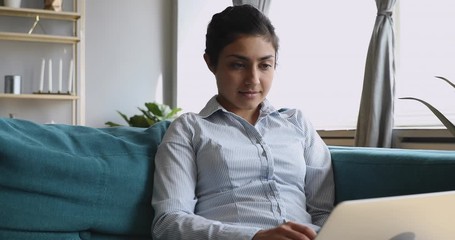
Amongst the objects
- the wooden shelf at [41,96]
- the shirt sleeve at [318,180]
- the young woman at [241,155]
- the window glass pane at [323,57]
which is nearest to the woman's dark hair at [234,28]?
the young woman at [241,155]

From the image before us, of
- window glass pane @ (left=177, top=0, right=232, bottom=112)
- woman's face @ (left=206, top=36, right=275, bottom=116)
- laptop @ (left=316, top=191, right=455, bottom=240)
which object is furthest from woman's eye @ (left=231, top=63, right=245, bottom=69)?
window glass pane @ (left=177, top=0, right=232, bottom=112)

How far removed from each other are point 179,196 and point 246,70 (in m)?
0.36

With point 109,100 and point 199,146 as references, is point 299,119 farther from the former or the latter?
point 109,100

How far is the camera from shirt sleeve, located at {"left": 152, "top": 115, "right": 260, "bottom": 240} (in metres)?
1.24

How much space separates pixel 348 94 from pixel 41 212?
248cm

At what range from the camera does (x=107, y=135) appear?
153cm

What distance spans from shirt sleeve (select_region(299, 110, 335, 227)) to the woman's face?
7.7 inches

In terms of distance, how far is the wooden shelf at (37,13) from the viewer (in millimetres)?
4094

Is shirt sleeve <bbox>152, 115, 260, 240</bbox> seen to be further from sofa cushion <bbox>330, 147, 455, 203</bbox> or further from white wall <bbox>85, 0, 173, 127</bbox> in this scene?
white wall <bbox>85, 0, 173, 127</bbox>

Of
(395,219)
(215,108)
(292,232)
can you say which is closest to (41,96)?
(215,108)

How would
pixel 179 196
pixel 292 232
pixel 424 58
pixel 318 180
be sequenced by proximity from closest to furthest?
pixel 292 232 < pixel 179 196 < pixel 318 180 < pixel 424 58

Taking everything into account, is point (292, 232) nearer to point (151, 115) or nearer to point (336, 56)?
point (336, 56)

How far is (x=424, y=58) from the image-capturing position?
9.95 ft

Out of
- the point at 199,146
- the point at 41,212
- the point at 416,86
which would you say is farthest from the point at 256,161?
the point at 416,86
